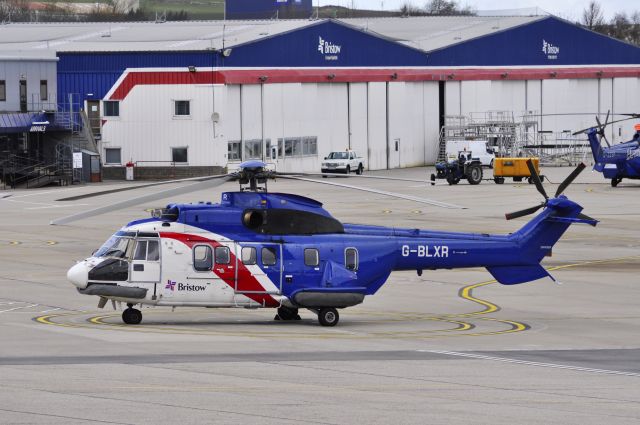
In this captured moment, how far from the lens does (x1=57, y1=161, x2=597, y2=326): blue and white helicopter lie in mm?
26078

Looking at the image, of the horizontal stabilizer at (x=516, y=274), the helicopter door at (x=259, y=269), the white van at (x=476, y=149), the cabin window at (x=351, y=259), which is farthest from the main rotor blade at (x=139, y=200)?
the white van at (x=476, y=149)

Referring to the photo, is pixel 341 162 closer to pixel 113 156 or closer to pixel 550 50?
pixel 113 156

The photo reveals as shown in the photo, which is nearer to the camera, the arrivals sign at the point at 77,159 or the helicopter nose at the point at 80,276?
the helicopter nose at the point at 80,276

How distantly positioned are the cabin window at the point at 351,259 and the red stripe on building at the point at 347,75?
5572 centimetres

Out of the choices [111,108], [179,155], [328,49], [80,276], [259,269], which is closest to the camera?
[80,276]

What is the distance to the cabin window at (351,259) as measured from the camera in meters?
26.9

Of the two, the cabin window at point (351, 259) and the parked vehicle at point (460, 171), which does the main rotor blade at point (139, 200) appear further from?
the parked vehicle at point (460, 171)

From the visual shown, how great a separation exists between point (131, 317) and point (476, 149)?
63937mm

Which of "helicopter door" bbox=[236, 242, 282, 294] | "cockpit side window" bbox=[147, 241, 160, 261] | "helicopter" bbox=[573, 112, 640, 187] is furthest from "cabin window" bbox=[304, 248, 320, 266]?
"helicopter" bbox=[573, 112, 640, 187]

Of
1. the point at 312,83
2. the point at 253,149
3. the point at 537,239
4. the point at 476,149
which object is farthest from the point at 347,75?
the point at 537,239

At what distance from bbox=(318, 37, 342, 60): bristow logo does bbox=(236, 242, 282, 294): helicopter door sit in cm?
6408

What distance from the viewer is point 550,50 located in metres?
105

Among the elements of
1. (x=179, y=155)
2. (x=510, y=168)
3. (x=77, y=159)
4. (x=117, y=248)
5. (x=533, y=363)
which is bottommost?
(x=533, y=363)

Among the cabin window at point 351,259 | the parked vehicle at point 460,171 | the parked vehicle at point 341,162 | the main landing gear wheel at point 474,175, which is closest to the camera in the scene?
the cabin window at point 351,259
